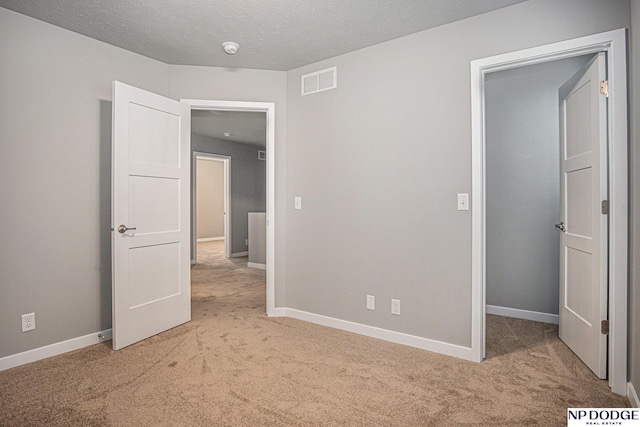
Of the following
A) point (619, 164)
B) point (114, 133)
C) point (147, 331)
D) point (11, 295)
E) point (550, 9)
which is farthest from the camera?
point (147, 331)

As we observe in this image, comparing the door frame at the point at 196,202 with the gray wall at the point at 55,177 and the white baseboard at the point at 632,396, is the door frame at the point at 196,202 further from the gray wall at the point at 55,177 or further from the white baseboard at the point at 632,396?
the white baseboard at the point at 632,396

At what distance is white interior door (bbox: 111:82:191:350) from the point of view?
2.85 m

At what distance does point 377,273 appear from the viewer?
316 cm

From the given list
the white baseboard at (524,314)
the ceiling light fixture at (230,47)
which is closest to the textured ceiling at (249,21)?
the ceiling light fixture at (230,47)

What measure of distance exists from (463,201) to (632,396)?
4.86ft

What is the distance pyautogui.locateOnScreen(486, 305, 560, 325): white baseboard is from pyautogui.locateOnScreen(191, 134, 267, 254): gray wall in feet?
18.7

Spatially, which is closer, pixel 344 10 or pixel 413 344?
pixel 344 10

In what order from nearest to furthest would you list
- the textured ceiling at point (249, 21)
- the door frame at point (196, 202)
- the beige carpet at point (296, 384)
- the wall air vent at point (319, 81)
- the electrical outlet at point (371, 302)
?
Answer: the beige carpet at point (296, 384) → the textured ceiling at point (249, 21) → the electrical outlet at point (371, 302) → the wall air vent at point (319, 81) → the door frame at point (196, 202)

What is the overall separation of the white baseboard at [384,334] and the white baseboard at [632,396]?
88cm

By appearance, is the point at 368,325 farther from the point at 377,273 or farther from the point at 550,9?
the point at 550,9

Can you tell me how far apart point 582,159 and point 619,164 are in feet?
1.43

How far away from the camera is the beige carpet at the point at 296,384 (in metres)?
1.93

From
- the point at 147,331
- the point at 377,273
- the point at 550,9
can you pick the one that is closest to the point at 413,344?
the point at 377,273

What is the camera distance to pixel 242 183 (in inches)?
333
